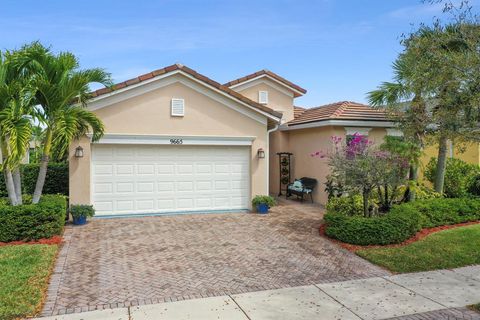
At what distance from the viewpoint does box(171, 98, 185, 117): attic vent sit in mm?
12852

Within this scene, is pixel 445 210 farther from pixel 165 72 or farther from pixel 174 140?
pixel 165 72

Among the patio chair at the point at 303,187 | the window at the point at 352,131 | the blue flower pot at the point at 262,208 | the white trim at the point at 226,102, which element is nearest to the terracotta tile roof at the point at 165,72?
the white trim at the point at 226,102

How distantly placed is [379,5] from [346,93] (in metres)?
10.1

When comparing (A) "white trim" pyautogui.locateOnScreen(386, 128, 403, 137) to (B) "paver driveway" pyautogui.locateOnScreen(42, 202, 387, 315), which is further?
(A) "white trim" pyautogui.locateOnScreen(386, 128, 403, 137)

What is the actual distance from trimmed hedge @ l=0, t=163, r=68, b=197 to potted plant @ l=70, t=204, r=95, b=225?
4355 millimetres

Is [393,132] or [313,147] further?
[313,147]

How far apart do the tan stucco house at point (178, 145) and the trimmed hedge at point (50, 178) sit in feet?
13.0

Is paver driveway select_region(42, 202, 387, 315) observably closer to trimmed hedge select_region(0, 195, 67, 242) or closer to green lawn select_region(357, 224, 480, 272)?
green lawn select_region(357, 224, 480, 272)

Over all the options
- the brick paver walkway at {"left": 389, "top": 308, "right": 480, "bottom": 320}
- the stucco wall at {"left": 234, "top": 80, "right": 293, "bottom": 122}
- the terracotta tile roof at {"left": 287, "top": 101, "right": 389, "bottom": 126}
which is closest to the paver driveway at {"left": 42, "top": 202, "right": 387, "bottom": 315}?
the brick paver walkway at {"left": 389, "top": 308, "right": 480, "bottom": 320}

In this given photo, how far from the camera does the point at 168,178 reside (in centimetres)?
1312

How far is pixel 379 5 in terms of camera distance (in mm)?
10453

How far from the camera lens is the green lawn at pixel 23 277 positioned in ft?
18.2

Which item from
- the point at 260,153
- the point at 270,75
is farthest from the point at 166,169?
the point at 270,75

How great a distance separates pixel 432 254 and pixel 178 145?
8334 millimetres
